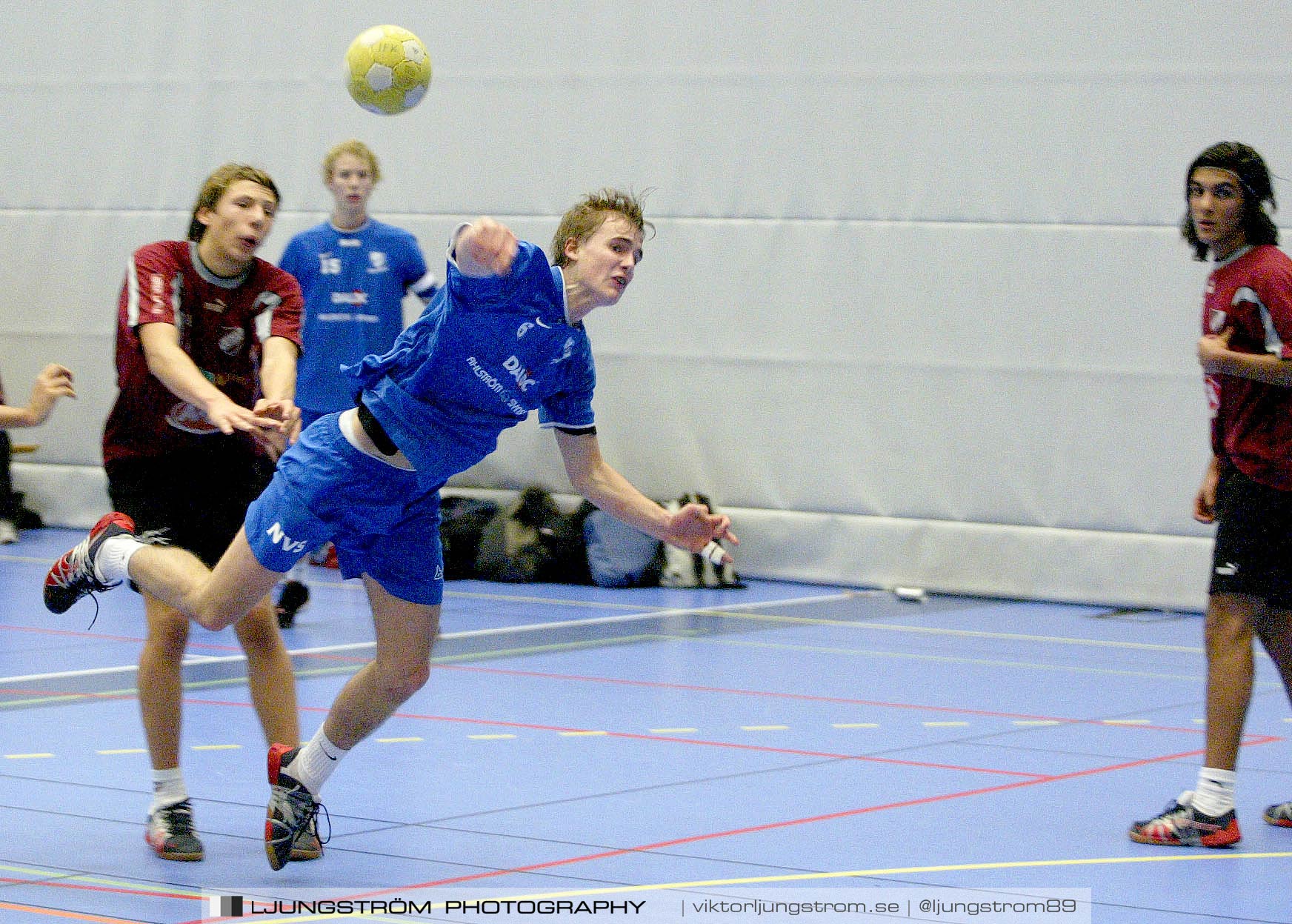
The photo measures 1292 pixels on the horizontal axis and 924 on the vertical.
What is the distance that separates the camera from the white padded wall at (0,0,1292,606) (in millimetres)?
10883

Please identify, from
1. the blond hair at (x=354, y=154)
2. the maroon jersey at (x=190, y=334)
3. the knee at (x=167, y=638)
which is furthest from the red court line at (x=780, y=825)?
the blond hair at (x=354, y=154)

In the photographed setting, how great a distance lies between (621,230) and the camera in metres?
4.79

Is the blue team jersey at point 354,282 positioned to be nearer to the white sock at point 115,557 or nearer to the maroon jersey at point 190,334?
the maroon jersey at point 190,334

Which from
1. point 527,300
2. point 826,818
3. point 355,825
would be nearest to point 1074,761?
point 826,818

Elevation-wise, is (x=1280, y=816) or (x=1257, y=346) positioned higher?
(x=1257, y=346)

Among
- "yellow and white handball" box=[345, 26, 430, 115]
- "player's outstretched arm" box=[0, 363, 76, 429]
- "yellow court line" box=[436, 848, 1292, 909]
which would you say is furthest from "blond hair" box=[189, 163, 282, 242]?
"yellow and white handball" box=[345, 26, 430, 115]

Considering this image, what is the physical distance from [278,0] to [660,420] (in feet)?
14.1

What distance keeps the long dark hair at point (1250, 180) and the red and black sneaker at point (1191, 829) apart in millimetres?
1698

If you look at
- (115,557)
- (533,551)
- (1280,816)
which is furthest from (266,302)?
(533,551)

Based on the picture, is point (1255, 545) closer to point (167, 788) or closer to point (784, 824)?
point (784, 824)

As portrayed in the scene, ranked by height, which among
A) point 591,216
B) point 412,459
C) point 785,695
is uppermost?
point 591,216

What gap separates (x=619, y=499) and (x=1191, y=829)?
6.40 ft

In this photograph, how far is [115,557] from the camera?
16.9 feet

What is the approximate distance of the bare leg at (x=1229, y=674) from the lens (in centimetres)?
546
